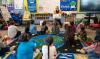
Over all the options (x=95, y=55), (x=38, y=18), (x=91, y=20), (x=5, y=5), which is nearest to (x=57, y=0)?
(x=38, y=18)

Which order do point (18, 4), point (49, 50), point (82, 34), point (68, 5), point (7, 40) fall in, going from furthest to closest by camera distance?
1. point (18, 4)
2. point (68, 5)
3. point (82, 34)
4. point (7, 40)
5. point (49, 50)

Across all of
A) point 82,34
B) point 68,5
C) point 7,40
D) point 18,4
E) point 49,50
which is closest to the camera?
point 49,50

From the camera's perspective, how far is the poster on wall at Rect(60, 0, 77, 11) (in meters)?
12.7

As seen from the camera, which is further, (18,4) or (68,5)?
(18,4)

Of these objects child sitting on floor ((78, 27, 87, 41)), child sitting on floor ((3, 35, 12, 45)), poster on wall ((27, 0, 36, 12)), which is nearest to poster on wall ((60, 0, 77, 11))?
poster on wall ((27, 0, 36, 12))

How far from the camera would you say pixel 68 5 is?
12789 millimetres

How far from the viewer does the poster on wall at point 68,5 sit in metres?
12.7

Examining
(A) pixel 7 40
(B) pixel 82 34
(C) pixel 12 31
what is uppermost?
(C) pixel 12 31

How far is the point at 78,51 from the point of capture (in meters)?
6.84

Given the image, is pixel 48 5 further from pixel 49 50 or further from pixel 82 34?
pixel 49 50

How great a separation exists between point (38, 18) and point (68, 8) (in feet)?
6.48

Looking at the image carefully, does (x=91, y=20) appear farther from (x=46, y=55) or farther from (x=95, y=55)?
(x=46, y=55)

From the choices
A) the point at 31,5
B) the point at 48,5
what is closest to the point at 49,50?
the point at 48,5

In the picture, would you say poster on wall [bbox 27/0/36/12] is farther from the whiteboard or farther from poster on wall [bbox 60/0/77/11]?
poster on wall [bbox 60/0/77/11]
